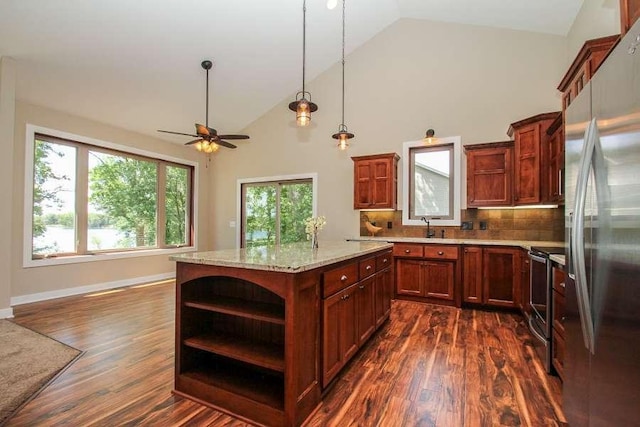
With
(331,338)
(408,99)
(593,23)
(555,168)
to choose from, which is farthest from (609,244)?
(408,99)

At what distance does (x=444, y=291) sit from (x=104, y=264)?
17.7ft

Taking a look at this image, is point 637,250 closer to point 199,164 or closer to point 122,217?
point 122,217

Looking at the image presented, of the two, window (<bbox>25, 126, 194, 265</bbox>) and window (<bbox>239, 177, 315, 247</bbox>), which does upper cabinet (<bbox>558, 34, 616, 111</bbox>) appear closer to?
window (<bbox>239, 177, 315, 247</bbox>)

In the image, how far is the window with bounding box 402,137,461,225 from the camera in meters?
4.73

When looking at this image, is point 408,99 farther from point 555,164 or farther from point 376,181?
point 555,164

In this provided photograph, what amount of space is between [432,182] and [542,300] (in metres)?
2.59

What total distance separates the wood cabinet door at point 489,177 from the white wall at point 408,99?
43 cm

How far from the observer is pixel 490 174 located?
4250 millimetres

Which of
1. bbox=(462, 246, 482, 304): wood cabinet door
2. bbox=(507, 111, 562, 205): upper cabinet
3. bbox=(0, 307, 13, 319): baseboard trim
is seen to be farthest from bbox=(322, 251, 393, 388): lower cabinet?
bbox=(0, 307, 13, 319): baseboard trim

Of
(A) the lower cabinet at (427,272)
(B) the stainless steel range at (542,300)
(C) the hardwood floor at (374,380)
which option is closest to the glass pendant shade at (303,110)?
(C) the hardwood floor at (374,380)

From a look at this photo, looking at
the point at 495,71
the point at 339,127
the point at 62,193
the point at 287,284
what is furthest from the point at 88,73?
the point at 495,71

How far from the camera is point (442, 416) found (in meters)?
1.82

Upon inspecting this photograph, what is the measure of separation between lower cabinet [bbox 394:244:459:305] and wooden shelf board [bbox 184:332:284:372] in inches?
111

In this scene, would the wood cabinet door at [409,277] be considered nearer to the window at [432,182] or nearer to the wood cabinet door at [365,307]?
the window at [432,182]
